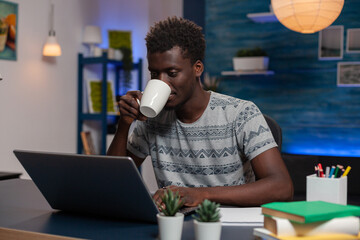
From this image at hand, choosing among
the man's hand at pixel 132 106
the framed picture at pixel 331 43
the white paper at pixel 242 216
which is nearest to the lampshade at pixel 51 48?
the framed picture at pixel 331 43

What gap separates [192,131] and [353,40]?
8.60 ft

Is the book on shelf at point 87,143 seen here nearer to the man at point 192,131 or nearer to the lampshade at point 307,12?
the lampshade at point 307,12

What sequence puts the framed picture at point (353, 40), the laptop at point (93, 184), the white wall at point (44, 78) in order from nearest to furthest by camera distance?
the laptop at point (93, 184), the white wall at point (44, 78), the framed picture at point (353, 40)

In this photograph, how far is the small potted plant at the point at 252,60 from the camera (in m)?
3.74

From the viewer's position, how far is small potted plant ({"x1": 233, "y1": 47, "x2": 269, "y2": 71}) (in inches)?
147

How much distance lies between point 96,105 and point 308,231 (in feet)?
12.0

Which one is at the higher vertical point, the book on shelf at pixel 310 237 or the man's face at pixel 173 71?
the man's face at pixel 173 71

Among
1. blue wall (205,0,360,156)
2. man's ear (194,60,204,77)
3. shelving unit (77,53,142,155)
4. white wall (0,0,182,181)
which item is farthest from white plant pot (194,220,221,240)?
shelving unit (77,53,142,155)

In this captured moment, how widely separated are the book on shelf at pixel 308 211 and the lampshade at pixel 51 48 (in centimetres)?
320

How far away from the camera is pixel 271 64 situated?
155 inches

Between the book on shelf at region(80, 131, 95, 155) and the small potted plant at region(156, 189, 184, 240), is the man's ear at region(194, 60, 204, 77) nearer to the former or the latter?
the small potted plant at region(156, 189, 184, 240)

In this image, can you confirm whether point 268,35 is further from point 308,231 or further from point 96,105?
point 308,231

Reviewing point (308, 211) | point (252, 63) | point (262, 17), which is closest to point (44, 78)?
point (252, 63)

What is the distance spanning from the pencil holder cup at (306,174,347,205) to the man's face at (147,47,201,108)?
525 mm
